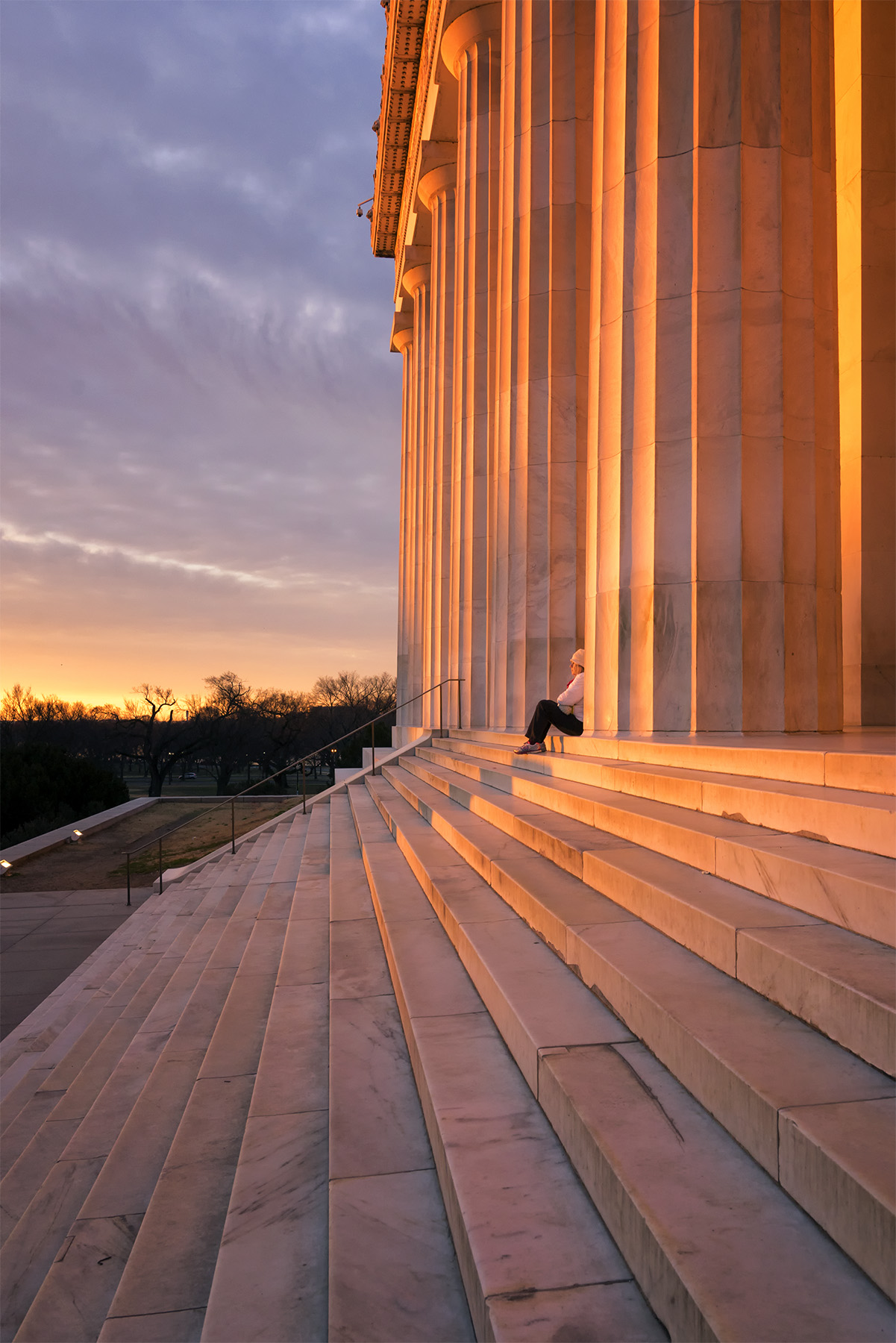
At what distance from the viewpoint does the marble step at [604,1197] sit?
7.31 ft

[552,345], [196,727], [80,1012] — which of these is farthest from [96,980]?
[196,727]

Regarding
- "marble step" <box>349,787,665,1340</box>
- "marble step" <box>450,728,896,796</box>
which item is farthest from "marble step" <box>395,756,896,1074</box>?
"marble step" <box>450,728,896,796</box>

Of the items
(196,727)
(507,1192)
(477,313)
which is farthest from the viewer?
(196,727)

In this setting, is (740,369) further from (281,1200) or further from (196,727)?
(196,727)

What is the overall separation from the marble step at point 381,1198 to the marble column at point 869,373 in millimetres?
9664

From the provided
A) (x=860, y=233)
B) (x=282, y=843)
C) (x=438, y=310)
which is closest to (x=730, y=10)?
(x=860, y=233)

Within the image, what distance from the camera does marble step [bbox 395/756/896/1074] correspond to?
9.40ft

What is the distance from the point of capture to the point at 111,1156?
15.6 feet

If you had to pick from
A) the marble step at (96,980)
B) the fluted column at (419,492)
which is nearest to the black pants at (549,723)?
the marble step at (96,980)

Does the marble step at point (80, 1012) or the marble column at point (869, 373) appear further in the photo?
the marble column at point (869, 373)

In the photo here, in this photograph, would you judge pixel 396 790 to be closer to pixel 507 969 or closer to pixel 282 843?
pixel 282 843

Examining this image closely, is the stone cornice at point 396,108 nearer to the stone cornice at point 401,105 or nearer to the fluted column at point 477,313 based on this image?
the stone cornice at point 401,105

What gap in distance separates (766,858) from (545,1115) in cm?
159

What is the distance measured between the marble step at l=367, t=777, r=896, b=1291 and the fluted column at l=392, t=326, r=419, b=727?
94.3ft
